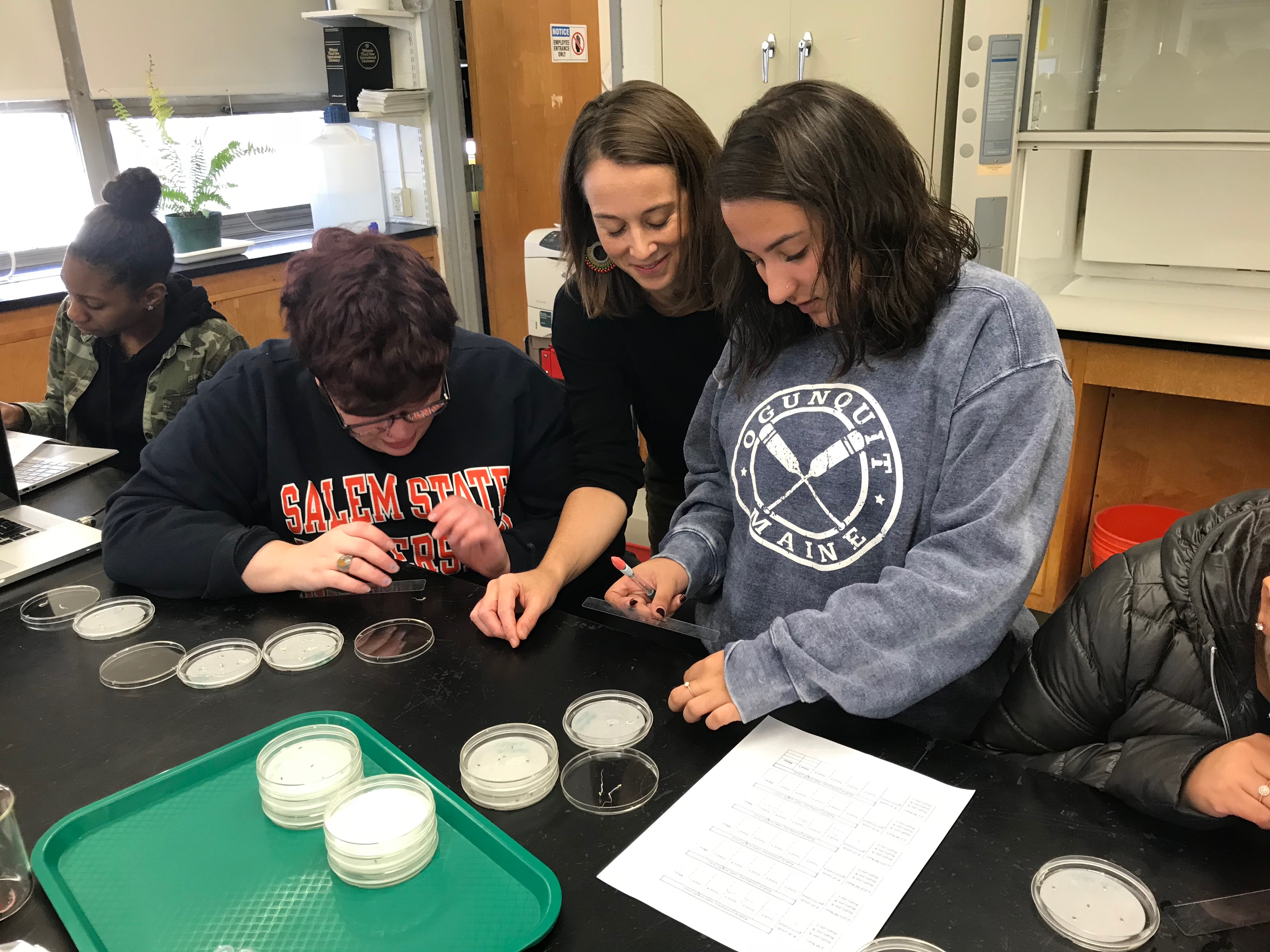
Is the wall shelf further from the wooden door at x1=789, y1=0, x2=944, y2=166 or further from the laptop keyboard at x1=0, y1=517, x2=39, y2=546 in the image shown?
the laptop keyboard at x1=0, y1=517, x2=39, y2=546

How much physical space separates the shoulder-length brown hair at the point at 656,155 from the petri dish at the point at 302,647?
71 centimetres

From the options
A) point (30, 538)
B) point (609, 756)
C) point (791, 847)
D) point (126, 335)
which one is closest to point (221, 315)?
point (126, 335)

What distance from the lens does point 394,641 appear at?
1177 millimetres

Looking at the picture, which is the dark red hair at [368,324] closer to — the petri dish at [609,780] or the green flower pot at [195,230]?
the petri dish at [609,780]

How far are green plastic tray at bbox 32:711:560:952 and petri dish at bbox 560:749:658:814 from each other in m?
0.10

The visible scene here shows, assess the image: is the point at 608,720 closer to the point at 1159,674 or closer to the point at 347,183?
the point at 1159,674

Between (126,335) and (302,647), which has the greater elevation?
(126,335)

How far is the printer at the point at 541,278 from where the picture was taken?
10.3 ft

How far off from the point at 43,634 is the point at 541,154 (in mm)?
3067

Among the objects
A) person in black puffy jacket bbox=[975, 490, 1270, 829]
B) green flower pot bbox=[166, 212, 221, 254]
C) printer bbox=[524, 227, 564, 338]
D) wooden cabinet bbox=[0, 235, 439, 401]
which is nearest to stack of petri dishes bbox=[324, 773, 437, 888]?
person in black puffy jacket bbox=[975, 490, 1270, 829]

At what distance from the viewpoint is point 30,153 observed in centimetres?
337

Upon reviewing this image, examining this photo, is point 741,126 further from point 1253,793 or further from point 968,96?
point 968,96

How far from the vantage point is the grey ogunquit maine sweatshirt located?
0.95 metres

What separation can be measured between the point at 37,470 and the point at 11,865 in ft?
4.23
